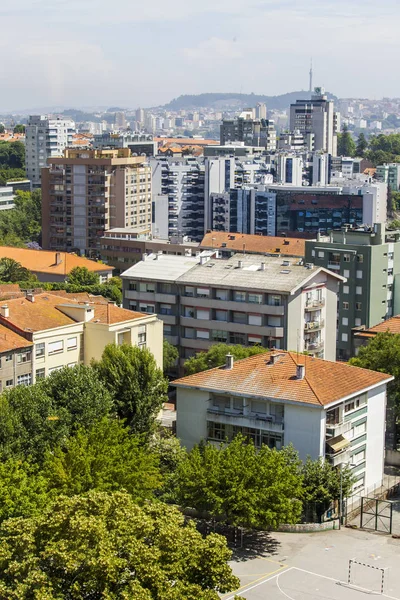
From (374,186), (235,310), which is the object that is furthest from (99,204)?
(235,310)

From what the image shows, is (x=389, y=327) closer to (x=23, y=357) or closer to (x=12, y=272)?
(x=23, y=357)

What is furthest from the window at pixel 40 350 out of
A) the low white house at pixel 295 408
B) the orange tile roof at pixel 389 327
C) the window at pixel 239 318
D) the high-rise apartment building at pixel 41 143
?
the high-rise apartment building at pixel 41 143

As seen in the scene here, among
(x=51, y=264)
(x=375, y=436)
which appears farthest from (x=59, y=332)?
(x=51, y=264)

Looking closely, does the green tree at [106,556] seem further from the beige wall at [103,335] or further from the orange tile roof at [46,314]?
the beige wall at [103,335]

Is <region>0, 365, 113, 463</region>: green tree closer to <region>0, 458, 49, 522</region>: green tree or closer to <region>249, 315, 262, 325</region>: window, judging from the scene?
<region>0, 458, 49, 522</region>: green tree

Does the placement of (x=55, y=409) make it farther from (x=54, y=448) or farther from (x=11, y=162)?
(x=11, y=162)
